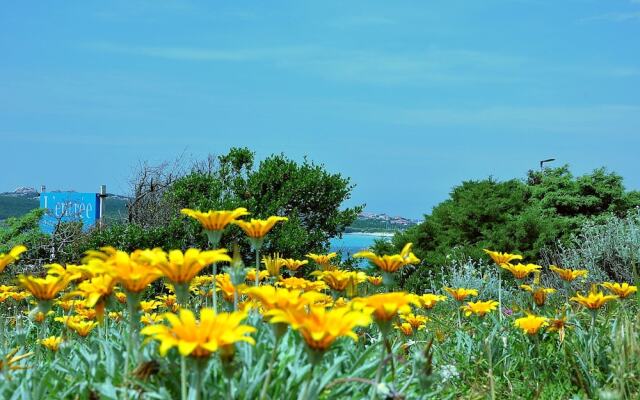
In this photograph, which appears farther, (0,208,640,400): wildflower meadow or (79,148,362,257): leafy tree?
(79,148,362,257): leafy tree

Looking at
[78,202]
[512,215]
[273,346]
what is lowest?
[273,346]

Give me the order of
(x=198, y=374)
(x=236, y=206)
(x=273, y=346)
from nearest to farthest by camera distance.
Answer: (x=198, y=374)
(x=273, y=346)
(x=236, y=206)

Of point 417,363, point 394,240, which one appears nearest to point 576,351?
point 417,363

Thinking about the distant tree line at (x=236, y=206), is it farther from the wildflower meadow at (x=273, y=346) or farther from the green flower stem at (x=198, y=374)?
the green flower stem at (x=198, y=374)

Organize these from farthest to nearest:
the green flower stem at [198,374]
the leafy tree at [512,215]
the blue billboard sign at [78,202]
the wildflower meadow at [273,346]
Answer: the blue billboard sign at [78,202] < the leafy tree at [512,215] < the wildflower meadow at [273,346] < the green flower stem at [198,374]

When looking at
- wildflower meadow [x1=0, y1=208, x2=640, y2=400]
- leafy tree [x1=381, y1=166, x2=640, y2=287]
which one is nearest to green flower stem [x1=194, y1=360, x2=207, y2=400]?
wildflower meadow [x1=0, y1=208, x2=640, y2=400]

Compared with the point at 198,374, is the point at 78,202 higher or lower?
higher

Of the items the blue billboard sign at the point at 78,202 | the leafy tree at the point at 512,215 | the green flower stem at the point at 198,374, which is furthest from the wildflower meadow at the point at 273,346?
the blue billboard sign at the point at 78,202

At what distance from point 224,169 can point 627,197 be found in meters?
8.73

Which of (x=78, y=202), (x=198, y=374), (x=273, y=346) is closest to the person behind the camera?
(x=198, y=374)

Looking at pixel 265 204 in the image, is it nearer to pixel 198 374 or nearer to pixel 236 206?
pixel 236 206

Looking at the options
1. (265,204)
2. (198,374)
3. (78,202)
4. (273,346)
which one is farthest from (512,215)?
(198,374)

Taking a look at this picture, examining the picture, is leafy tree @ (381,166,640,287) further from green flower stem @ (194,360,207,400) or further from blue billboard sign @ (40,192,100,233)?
green flower stem @ (194,360,207,400)

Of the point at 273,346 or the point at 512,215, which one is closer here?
the point at 273,346
